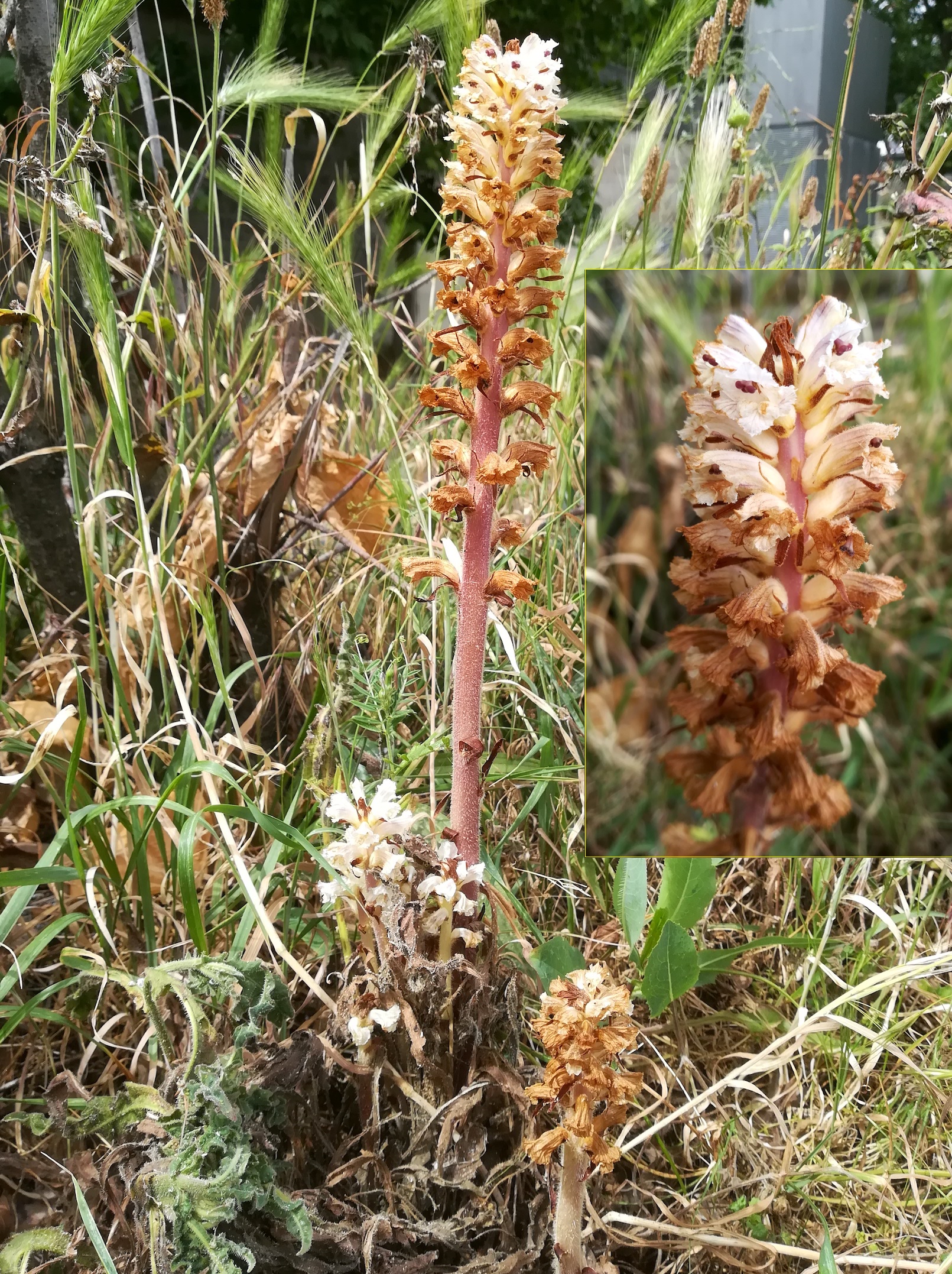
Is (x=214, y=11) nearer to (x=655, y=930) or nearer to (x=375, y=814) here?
(x=375, y=814)

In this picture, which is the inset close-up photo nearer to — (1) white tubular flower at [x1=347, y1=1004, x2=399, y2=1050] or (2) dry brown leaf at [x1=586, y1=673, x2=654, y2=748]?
(2) dry brown leaf at [x1=586, y1=673, x2=654, y2=748]

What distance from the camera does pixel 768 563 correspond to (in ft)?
2.87

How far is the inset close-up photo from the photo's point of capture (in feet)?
2.81

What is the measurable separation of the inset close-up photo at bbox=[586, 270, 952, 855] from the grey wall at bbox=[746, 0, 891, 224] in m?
0.37

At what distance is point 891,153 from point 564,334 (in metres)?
0.44

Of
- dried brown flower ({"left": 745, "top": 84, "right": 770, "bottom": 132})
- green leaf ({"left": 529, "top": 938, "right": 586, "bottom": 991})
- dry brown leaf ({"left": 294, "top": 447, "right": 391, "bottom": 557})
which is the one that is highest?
dried brown flower ({"left": 745, "top": 84, "right": 770, "bottom": 132})

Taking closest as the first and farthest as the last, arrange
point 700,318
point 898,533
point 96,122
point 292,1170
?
point 292,1170, point 700,318, point 898,533, point 96,122

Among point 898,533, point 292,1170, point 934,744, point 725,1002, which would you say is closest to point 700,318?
point 898,533

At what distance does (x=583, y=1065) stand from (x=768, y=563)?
1.44 ft

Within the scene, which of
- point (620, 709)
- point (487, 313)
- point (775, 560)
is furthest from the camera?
point (620, 709)

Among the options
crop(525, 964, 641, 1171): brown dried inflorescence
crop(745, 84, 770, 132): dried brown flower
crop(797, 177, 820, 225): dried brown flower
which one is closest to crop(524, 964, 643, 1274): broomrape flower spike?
crop(525, 964, 641, 1171): brown dried inflorescence

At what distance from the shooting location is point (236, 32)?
1195 millimetres

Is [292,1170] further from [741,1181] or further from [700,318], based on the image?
[700,318]

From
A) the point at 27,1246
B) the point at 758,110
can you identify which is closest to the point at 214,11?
the point at 758,110
